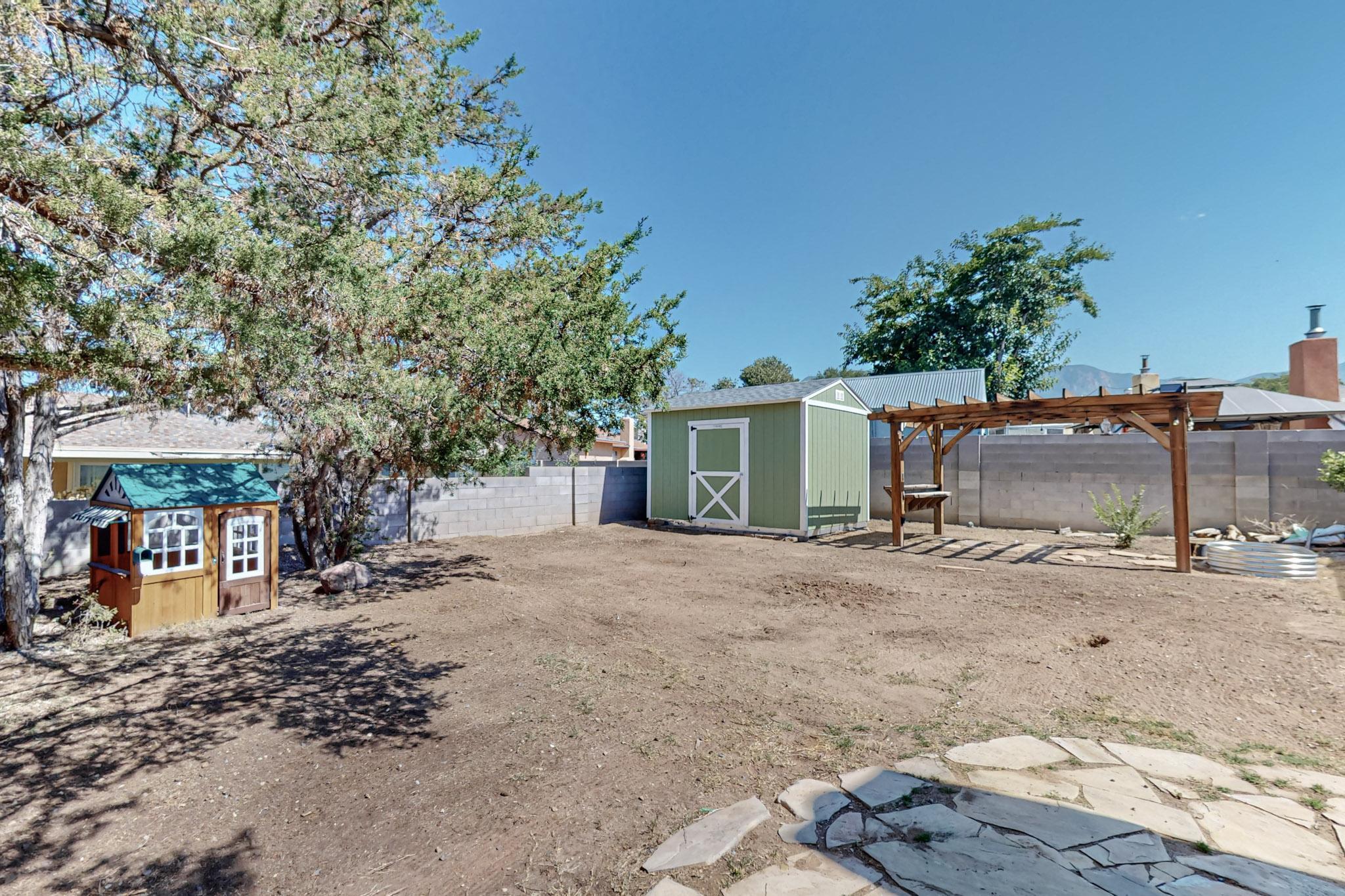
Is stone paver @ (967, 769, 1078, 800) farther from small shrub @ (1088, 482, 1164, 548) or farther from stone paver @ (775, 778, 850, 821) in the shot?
small shrub @ (1088, 482, 1164, 548)

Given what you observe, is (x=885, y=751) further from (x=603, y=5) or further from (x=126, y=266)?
(x=603, y=5)

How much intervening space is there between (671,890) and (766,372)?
122ft

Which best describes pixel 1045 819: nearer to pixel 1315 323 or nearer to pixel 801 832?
pixel 801 832

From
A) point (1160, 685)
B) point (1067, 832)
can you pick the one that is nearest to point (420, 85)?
point (1067, 832)

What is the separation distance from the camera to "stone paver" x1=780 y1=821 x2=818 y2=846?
1.81m

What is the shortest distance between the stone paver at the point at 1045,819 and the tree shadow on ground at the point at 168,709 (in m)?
2.51

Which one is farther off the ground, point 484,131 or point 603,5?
point 603,5

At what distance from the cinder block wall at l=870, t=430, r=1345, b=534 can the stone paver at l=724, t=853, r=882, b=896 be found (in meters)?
10.2

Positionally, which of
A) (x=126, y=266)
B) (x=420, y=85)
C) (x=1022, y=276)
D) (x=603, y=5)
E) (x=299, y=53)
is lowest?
(x=126, y=266)

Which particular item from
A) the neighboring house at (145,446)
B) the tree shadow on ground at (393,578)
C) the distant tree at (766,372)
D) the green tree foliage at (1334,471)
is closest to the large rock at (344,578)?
the tree shadow on ground at (393,578)

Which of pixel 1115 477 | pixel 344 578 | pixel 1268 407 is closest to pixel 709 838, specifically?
pixel 344 578

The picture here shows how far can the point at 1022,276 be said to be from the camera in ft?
63.6

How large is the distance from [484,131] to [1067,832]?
8683 millimetres

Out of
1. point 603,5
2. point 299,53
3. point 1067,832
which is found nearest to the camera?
point 1067,832
